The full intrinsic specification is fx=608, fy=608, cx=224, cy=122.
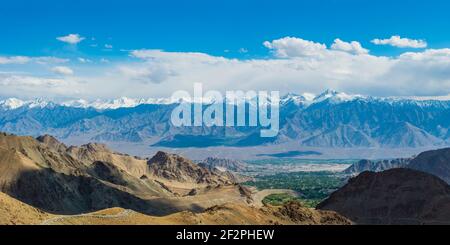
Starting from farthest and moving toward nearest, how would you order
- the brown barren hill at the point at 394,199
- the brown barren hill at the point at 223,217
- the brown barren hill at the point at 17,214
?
the brown barren hill at the point at 394,199 < the brown barren hill at the point at 223,217 < the brown barren hill at the point at 17,214

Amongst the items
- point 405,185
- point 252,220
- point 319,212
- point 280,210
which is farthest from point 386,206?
point 252,220

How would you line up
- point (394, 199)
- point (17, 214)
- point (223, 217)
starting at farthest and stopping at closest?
point (394, 199)
point (223, 217)
point (17, 214)

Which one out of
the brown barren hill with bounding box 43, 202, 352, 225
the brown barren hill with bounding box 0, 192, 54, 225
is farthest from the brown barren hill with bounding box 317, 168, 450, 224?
the brown barren hill with bounding box 0, 192, 54, 225

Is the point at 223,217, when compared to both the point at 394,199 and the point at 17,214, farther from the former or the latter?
the point at 394,199

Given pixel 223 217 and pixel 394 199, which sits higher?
pixel 223 217

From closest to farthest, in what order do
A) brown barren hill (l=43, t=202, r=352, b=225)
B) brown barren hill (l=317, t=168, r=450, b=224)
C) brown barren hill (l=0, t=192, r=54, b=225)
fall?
brown barren hill (l=0, t=192, r=54, b=225)
brown barren hill (l=43, t=202, r=352, b=225)
brown barren hill (l=317, t=168, r=450, b=224)

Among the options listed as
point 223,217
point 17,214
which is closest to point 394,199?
point 223,217

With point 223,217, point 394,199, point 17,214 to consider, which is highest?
point 17,214

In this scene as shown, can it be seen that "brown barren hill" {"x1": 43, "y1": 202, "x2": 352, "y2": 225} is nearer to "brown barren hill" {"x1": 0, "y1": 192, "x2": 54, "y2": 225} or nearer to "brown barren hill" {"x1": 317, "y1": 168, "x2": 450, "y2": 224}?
"brown barren hill" {"x1": 0, "y1": 192, "x2": 54, "y2": 225}

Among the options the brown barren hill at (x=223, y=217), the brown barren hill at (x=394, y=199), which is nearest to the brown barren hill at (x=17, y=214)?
the brown barren hill at (x=223, y=217)

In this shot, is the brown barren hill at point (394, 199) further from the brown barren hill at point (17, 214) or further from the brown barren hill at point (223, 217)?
the brown barren hill at point (17, 214)
